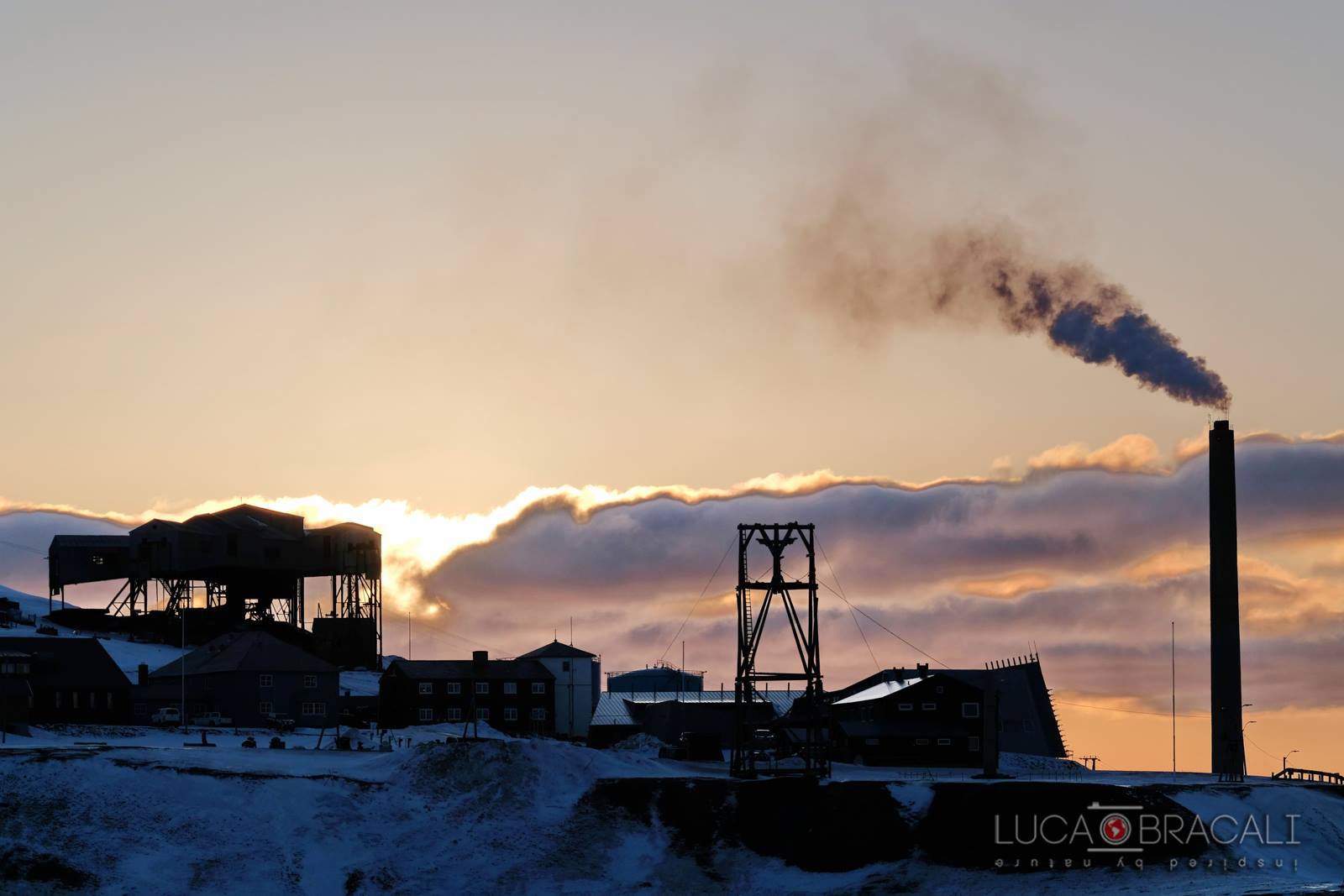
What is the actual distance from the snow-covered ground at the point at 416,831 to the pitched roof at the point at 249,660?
2818cm

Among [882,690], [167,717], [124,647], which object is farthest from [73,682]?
[882,690]

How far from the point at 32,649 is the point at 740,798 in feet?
176

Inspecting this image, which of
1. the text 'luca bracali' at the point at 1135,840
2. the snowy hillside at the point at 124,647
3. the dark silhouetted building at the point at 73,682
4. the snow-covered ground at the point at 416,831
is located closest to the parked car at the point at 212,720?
the dark silhouetted building at the point at 73,682

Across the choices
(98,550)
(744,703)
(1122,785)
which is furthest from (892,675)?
(98,550)

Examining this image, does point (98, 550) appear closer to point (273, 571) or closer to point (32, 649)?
point (273, 571)

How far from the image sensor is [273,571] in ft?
525

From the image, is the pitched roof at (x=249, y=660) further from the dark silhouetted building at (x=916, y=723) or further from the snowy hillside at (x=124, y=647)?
the dark silhouetted building at (x=916, y=723)

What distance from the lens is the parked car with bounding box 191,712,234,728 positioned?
122 metres

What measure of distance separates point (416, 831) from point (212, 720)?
1547 inches

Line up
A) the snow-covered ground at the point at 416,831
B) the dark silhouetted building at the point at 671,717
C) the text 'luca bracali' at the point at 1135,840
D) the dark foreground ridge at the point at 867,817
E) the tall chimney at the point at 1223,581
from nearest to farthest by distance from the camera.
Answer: the snow-covered ground at the point at 416,831, the text 'luca bracali' at the point at 1135,840, the dark foreground ridge at the point at 867,817, the tall chimney at the point at 1223,581, the dark silhouetted building at the point at 671,717

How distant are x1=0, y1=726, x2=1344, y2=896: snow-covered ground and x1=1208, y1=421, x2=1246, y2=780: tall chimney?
1621 centimetres

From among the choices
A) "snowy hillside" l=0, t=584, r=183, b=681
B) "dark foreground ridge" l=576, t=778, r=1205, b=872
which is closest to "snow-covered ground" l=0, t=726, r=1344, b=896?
"dark foreground ridge" l=576, t=778, r=1205, b=872

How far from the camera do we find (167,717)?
12188cm

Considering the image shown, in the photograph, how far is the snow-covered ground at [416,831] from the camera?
266ft
